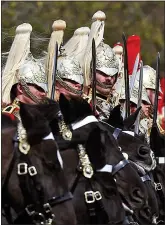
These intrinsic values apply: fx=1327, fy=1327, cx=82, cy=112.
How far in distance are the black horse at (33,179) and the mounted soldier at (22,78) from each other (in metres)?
1.65

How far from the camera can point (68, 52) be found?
11461mm

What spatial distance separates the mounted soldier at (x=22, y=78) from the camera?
10.0 metres

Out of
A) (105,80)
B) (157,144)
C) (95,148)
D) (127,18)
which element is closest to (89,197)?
(95,148)

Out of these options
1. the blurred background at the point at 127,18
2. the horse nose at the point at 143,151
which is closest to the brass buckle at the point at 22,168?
the horse nose at the point at 143,151

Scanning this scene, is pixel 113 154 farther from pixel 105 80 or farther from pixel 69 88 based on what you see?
pixel 105 80

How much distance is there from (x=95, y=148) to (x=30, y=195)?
747mm

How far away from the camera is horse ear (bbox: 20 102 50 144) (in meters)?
8.16

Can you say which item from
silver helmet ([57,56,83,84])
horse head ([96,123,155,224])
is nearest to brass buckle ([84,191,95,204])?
horse head ([96,123,155,224])

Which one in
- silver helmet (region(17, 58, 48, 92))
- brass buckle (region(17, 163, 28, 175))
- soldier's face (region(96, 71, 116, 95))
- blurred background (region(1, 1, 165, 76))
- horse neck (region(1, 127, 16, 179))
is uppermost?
horse neck (region(1, 127, 16, 179))

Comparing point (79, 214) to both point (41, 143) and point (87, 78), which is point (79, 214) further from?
point (87, 78)

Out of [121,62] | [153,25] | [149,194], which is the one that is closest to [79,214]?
[149,194]

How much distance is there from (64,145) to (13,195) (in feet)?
2.18

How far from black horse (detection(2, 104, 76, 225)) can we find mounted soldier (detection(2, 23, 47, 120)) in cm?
165

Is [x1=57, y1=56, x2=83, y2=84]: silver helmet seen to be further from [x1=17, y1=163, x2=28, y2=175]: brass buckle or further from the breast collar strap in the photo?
[x1=17, y1=163, x2=28, y2=175]: brass buckle
